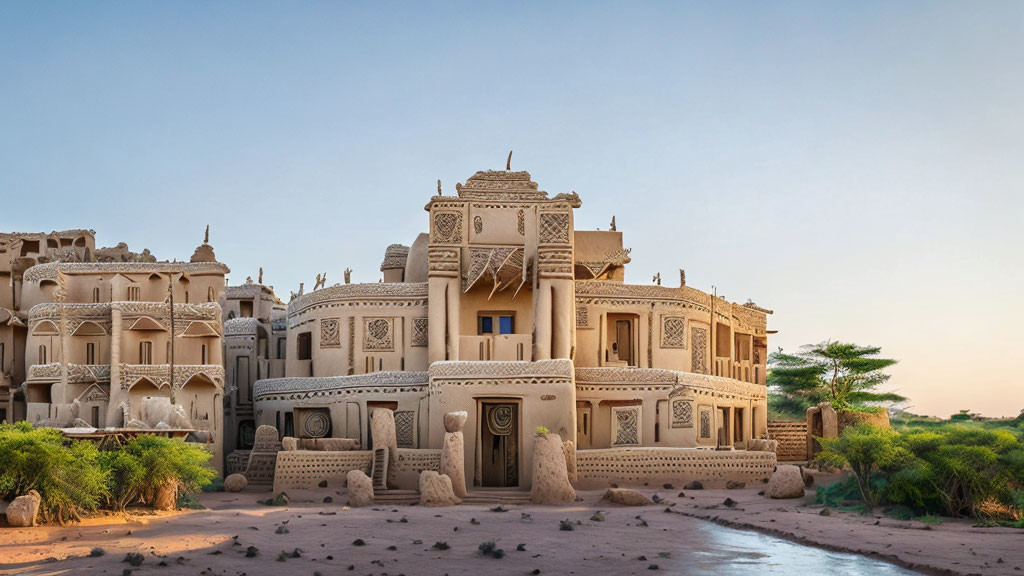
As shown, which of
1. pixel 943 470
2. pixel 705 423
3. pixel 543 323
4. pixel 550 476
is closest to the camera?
pixel 943 470

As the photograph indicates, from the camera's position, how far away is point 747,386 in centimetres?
4331

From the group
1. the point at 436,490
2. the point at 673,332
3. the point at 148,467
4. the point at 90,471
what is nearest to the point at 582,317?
the point at 673,332

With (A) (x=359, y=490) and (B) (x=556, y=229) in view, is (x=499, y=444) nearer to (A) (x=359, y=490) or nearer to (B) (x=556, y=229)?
(A) (x=359, y=490)

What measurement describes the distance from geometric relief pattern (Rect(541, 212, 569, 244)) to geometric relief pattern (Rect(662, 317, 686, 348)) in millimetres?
5679

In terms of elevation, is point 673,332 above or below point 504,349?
above

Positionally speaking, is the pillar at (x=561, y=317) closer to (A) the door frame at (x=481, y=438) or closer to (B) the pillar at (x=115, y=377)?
(A) the door frame at (x=481, y=438)

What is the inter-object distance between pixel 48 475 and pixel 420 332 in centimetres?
1787

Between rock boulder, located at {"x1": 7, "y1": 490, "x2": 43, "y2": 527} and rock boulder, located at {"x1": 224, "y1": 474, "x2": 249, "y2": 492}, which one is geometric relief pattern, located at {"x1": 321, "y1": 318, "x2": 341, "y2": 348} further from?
rock boulder, located at {"x1": 7, "y1": 490, "x2": 43, "y2": 527}

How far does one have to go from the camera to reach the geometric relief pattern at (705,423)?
3869 cm

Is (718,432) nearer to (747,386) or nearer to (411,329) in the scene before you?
(747,386)

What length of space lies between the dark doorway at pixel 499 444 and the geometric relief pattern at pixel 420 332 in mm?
5769

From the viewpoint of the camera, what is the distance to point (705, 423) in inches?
1533

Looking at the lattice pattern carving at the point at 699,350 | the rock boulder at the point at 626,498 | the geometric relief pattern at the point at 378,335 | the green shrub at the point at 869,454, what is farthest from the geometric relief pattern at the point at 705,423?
the green shrub at the point at 869,454

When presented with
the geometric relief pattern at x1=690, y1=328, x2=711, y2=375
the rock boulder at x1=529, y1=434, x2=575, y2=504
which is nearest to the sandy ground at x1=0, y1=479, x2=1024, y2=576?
the rock boulder at x1=529, y1=434, x2=575, y2=504
